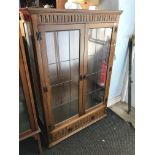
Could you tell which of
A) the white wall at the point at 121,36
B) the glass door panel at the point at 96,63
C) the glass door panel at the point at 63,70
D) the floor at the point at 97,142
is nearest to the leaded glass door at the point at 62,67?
the glass door panel at the point at 63,70

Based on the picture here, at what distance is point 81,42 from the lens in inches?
53.0

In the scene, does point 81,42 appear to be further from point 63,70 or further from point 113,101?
point 113,101

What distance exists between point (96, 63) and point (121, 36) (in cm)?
49

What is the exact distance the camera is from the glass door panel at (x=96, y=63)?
1488 millimetres

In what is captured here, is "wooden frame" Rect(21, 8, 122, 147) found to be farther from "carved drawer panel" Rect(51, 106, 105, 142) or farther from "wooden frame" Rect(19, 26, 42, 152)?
"wooden frame" Rect(19, 26, 42, 152)

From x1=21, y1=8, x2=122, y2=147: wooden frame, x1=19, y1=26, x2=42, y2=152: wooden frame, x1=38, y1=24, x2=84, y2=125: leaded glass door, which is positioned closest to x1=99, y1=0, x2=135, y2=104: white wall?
x1=21, y1=8, x2=122, y2=147: wooden frame

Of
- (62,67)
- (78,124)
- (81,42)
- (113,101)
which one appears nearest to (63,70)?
(62,67)

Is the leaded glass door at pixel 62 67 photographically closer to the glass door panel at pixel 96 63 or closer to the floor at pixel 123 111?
the glass door panel at pixel 96 63

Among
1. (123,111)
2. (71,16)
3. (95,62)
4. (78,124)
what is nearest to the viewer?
(71,16)

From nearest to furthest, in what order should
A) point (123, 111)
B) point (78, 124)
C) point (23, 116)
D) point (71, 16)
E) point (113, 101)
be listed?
point (71, 16)
point (23, 116)
point (78, 124)
point (123, 111)
point (113, 101)

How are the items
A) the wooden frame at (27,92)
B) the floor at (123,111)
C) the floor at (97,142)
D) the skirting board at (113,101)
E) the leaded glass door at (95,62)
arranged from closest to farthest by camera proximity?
the wooden frame at (27,92)
the leaded glass door at (95,62)
the floor at (97,142)
the floor at (123,111)
the skirting board at (113,101)

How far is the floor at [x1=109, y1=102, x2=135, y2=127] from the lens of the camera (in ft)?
6.63
